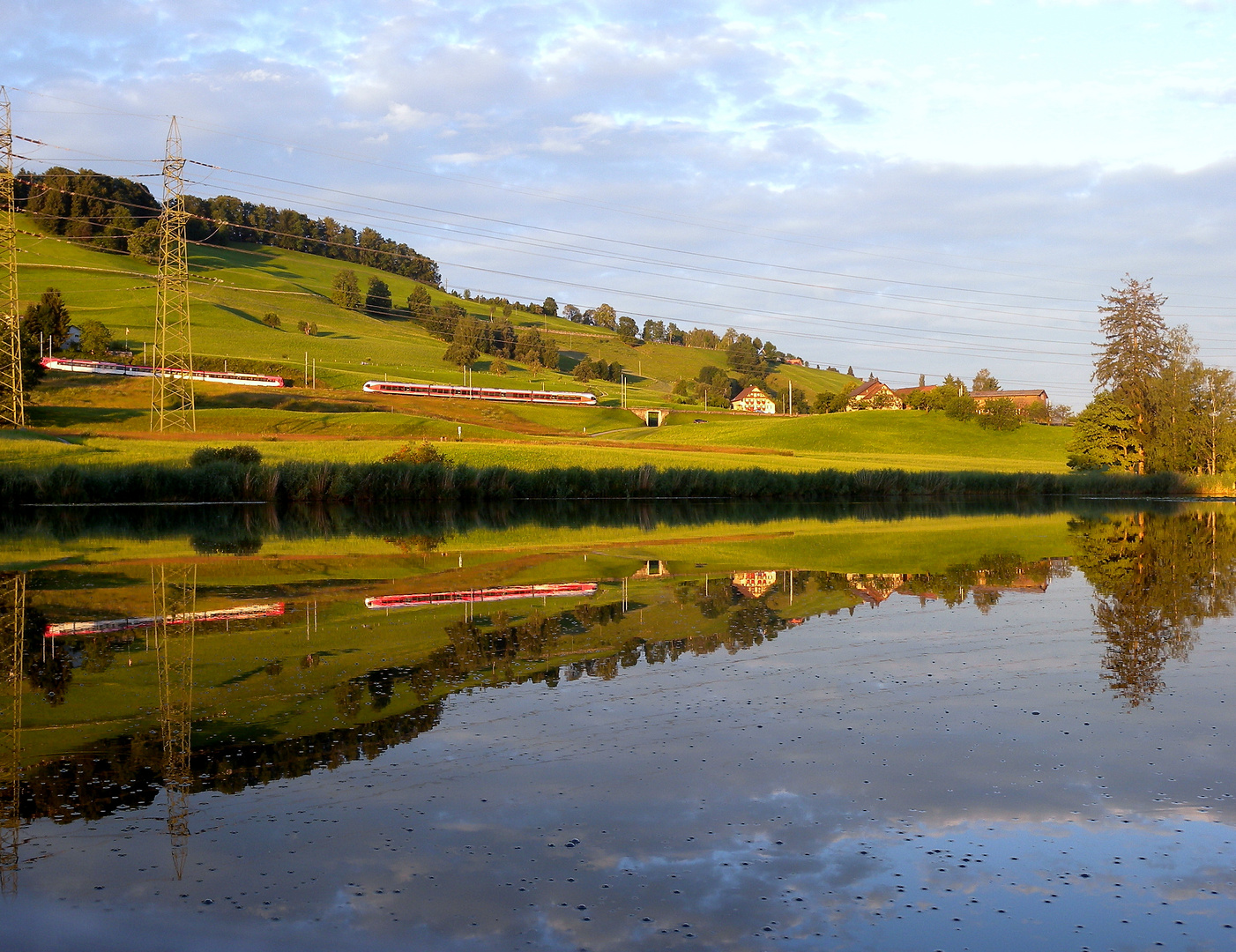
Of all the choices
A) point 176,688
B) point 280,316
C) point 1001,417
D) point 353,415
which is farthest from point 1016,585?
point 280,316

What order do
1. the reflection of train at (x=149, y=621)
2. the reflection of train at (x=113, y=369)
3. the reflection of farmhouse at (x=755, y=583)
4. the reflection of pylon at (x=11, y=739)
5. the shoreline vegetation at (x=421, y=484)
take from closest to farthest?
the reflection of pylon at (x=11, y=739), the reflection of train at (x=149, y=621), the reflection of farmhouse at (x=755, y=583), the shoreline vegetation at (x=421, y=484), the reflection of train at (x=113, y=369)

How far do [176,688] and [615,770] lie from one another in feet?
12.0

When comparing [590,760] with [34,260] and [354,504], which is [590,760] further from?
[34,260]

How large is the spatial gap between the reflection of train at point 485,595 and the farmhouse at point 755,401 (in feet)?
451

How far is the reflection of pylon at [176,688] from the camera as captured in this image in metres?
4.57

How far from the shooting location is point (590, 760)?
545cm

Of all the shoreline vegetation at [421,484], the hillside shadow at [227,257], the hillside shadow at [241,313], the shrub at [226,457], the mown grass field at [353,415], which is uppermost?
the hillside shadow at [227,257]

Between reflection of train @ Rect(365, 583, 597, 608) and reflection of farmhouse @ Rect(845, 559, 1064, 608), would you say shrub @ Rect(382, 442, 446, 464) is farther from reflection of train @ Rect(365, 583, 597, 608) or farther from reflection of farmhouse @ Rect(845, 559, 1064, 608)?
reflection of farmhouse @ Rect(845, 559, 1064, 608)

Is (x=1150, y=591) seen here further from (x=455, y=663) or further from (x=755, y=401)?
(x=755, y=401)

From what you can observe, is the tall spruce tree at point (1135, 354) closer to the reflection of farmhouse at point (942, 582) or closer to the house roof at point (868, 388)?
the reflection of farmhouse at point (942, 582)

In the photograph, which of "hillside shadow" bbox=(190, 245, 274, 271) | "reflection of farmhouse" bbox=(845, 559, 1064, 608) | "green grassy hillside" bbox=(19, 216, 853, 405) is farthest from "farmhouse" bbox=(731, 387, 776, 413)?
"reflection of farmhouse" bbox=(845, 559, 1064, 608)

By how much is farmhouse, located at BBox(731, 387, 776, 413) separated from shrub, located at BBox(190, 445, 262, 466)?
120721 mm

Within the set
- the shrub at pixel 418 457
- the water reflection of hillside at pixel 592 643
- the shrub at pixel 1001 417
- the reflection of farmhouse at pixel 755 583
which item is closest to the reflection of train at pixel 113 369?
the shrub at pixel 418 457

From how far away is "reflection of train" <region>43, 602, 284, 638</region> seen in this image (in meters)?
9.16
